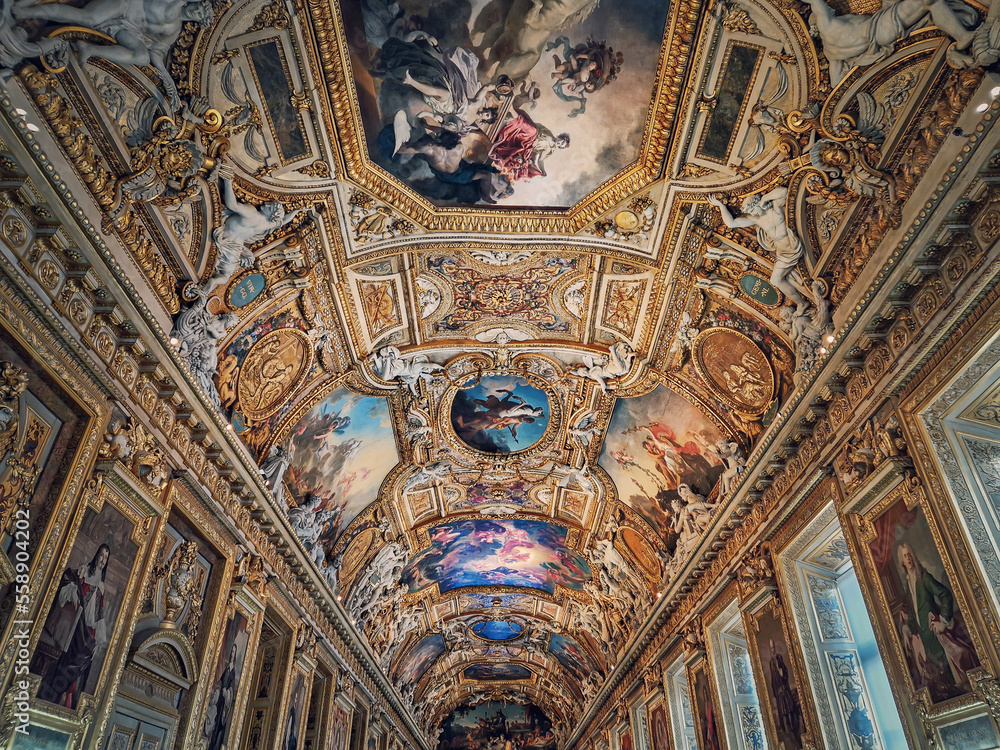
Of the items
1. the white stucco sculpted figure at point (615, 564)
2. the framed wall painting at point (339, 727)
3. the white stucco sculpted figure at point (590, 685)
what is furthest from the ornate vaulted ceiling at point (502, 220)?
the white stucco sculpted figure at point (590, 685)

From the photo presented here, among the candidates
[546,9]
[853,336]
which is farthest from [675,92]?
[853,336]

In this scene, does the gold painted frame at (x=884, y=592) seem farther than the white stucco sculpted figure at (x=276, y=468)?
No

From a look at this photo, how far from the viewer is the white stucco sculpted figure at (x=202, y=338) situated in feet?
29.7

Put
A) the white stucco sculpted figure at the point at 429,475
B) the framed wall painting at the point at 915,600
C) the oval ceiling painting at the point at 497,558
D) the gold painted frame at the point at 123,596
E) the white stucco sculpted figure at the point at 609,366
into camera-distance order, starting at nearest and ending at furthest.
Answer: the gold painted frame at the point at 123,596
the framed wall painting at the point at 915,600
the white stucco sculpted figure at the point at 609,366
the white stucco sculpted figure at the point at 429,475
the oval ceiling painting at the point at 497,558

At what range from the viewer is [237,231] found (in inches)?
375

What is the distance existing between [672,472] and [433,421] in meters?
5.70

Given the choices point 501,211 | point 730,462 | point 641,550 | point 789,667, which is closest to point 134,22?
point 501,211

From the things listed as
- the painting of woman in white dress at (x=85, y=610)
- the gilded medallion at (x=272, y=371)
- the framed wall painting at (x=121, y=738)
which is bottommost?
the framed wall painting at (x=121, y=738)

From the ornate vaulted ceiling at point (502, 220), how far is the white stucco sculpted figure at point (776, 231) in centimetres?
4

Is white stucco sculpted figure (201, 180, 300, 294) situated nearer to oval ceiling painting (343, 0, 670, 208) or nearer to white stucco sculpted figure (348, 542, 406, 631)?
oval ceiling painting (343, 0, 670, 208)

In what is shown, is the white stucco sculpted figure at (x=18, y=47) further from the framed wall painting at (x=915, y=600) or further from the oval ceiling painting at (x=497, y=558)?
the oval ceiling painting at (x=497, y=558)

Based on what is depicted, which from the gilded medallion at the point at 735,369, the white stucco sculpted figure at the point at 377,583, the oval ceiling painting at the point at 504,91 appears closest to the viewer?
the oval ceiling painting at the point at 504,91

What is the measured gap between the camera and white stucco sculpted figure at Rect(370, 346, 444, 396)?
44.8ft

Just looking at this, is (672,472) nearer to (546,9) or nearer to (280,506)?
(280,506)
